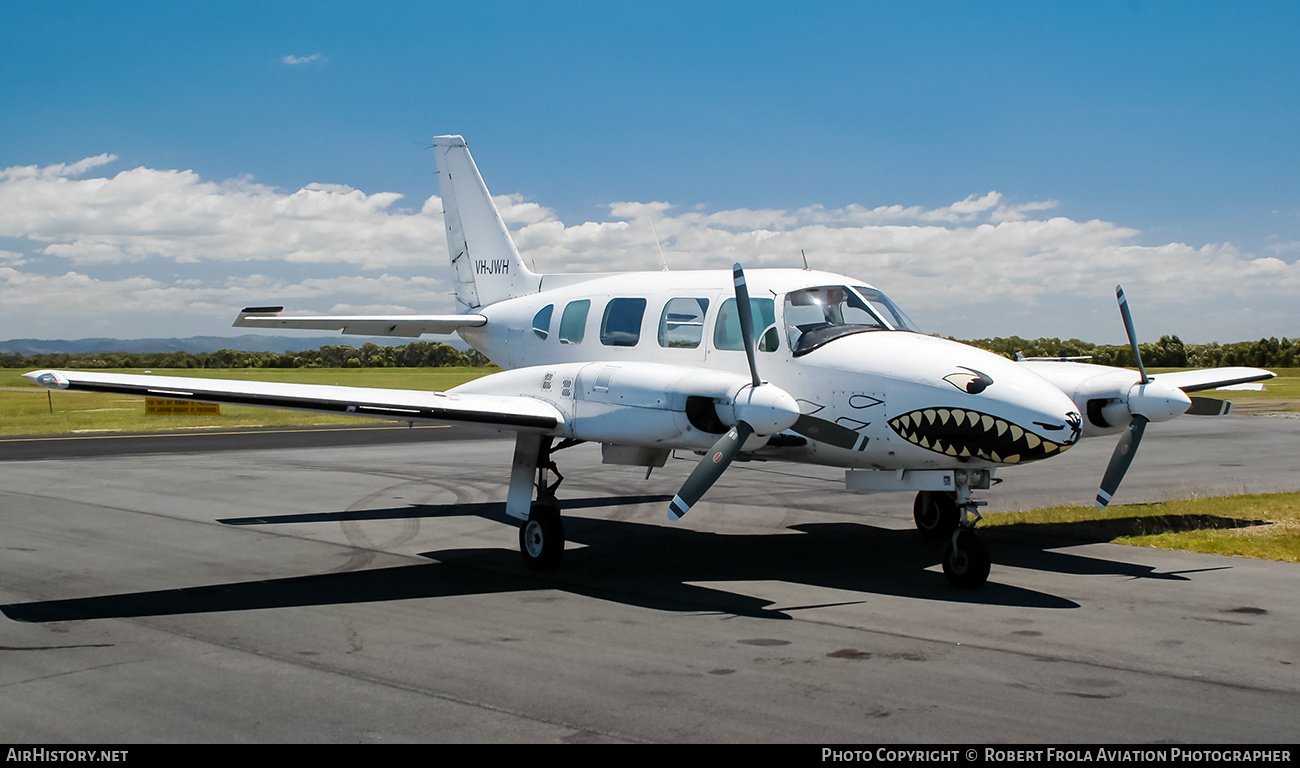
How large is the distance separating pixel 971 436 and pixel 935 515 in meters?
4.37

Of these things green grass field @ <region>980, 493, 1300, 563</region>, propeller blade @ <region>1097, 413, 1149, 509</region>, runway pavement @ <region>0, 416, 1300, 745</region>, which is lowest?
green grass field @ <region>980, 493, 1300, 563</region>

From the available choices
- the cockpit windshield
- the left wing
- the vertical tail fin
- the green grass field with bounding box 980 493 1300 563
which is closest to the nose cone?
the cockpit windshield

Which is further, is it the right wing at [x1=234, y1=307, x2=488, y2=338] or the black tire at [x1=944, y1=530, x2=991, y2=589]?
the right wing at [x1=234, y1=307, x2=488, y2=338]

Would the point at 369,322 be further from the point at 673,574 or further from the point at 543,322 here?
the point at 673,574

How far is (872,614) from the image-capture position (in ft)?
31.2

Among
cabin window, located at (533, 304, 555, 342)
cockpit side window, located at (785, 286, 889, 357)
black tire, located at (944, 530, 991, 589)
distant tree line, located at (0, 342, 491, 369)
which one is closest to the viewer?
black tire, located at (944, 530, 991, 589)

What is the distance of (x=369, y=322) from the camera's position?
15.3 metres

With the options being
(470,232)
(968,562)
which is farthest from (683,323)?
(470,232)

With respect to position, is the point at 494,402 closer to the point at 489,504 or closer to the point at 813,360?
the point at 813,360

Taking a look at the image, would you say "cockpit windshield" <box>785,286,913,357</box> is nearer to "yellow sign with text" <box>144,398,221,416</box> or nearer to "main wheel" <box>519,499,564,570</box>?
"main wheel" <box>519,499,564,570</box>

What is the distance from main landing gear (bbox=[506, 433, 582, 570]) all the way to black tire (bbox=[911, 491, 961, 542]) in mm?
5319

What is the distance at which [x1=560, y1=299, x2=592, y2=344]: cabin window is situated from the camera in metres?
13.8

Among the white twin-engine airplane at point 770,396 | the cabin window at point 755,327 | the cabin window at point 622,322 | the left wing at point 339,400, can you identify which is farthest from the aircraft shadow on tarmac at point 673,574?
the cabin window at point 622,322

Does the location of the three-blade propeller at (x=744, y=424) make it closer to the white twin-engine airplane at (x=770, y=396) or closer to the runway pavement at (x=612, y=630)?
the white twin-engine airplane at (x=770, y=396)
